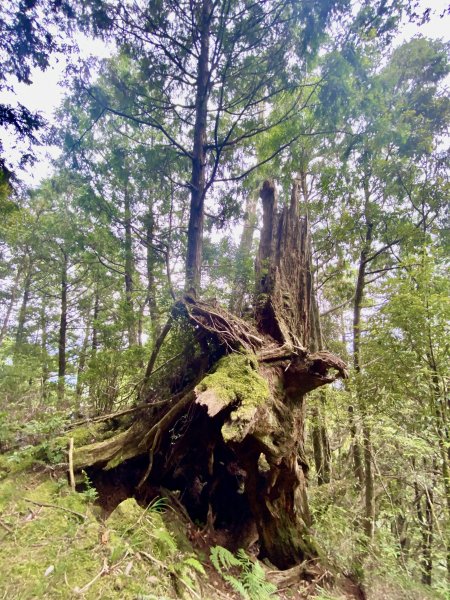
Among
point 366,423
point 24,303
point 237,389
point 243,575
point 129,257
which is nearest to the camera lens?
point 237,389

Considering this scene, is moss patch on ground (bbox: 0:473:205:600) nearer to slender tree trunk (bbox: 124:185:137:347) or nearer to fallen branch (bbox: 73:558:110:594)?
fallen branch (bbox: 73:558:110:594)

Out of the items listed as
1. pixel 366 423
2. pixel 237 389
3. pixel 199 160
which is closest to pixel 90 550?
pixel 237 389

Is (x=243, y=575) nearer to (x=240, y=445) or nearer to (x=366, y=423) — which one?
(x=240, y=445)

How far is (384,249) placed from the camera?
24.2 feet

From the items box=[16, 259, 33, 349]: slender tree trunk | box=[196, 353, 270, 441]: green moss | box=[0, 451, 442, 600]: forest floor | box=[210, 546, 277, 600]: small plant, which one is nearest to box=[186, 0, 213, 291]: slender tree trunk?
box=[196, 353, 270, 441]: green moss

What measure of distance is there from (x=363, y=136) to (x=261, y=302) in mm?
3214

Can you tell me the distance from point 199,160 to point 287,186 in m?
2.01

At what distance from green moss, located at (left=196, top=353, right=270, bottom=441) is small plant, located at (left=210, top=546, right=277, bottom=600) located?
4.45 ft

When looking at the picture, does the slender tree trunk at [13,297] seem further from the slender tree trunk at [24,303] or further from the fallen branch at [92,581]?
the fallen branch at [92,581]

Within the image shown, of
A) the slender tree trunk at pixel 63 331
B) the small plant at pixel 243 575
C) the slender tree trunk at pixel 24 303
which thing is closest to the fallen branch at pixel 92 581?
the small plant at pixel 243 575

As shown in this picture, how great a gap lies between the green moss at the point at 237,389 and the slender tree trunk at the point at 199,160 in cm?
209

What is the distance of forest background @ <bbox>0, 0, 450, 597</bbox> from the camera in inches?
178

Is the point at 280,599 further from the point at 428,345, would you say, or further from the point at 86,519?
the point at 428,345

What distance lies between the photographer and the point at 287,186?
6.42 meters
